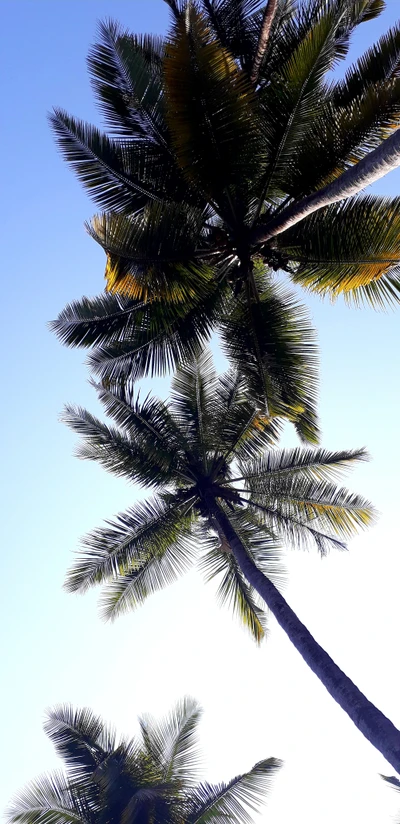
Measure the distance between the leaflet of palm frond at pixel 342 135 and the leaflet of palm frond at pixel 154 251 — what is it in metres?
1.61

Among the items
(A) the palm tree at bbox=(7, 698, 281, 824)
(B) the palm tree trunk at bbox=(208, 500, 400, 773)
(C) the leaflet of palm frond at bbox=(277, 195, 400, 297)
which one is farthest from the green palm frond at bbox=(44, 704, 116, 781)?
(C) the leaflet of palm frond at bbox=(277, 195, 400, 297)

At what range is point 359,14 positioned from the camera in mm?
12070

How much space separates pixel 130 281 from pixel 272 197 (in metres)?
2.66

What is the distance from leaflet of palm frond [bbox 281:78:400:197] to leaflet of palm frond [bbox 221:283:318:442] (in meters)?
2.02

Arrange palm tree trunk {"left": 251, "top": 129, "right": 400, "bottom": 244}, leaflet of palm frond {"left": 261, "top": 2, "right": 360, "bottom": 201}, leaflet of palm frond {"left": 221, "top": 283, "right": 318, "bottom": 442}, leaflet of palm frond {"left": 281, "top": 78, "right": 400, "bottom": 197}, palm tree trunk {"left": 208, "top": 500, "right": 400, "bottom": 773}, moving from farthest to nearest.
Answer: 1. leaflet of palm frond {"left": 221, "top": 283, "right": 318, "bottom": 442}
2. leaflet of palm frond {"left": 281, "top": 78, "right": 400, "bottom": 197}
3. leaflet of palm frond {"left": 261, "top": 2, "right": 360, "bottom": 201}
4. palm tree trunk {"left": 208, "top": 500, "right": 400, "bottom": 773}
5. palm tree trunk {"left": 251, "top": 129, "right": 400, "bottom": 244}

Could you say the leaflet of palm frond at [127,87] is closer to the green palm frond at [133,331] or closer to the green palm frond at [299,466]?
the green palm frond at [133,331]

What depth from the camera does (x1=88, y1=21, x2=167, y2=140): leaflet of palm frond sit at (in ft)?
36.3

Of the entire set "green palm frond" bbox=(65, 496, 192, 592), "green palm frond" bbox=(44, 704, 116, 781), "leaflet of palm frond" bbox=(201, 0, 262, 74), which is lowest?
"green palm frond" bbox=(44, 704, 116, 781)

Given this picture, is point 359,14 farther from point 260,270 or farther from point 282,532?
point 282,532

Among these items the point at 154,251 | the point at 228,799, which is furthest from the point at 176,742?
the point at 154,251

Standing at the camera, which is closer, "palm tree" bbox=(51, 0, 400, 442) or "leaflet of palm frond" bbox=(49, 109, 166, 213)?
"palm tree" bbox=(51, 0, 400, 442)

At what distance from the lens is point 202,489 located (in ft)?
44.4

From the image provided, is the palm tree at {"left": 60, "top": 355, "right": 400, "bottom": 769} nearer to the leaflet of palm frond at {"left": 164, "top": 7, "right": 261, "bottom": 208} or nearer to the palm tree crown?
the palm tree crown

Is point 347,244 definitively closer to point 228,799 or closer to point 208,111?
point 208,111
